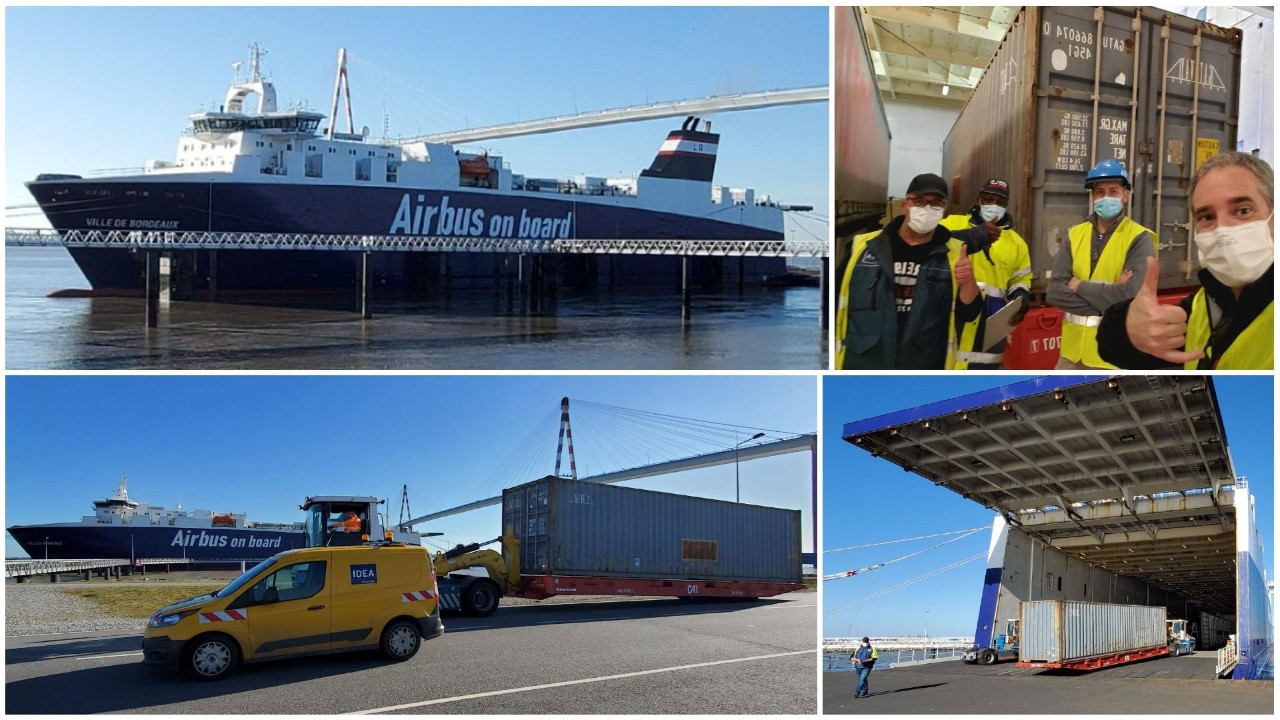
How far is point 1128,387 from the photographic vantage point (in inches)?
330

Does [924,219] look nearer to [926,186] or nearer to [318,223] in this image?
[926,186]

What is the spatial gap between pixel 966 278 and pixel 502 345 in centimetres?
1352

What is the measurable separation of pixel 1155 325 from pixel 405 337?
53.7ft

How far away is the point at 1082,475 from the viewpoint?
11266mm

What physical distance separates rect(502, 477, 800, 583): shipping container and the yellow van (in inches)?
→ 210

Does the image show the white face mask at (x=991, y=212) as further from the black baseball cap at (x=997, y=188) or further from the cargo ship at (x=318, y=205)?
the cargo ship at (x=318, y=205)

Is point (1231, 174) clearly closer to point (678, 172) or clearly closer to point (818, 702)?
point (818, 702)

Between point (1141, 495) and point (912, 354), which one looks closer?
point (912, 354)

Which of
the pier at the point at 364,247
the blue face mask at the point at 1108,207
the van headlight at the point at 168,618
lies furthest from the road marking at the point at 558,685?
the pier at the point at 364,247

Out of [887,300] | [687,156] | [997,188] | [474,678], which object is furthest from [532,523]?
[687,156]

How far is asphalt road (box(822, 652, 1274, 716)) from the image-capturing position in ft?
26.6

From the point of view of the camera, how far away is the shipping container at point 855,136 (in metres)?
7.25

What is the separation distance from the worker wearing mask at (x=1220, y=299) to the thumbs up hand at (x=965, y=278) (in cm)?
123

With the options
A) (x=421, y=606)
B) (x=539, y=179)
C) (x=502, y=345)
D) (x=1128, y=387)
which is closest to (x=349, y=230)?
(x=539, y=179)
